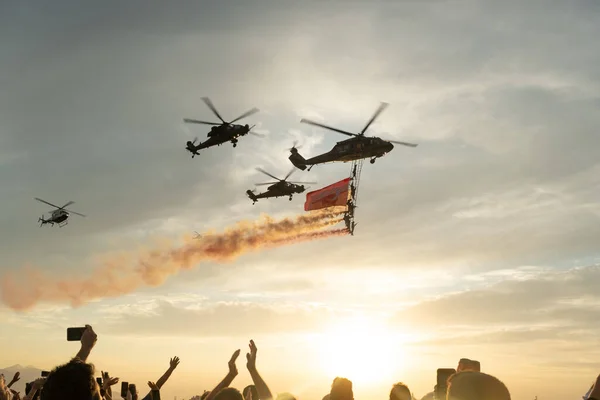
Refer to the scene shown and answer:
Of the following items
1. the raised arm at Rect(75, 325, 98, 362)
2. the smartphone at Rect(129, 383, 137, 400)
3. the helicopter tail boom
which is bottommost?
the smartphone at Rect(129, 383, 137, 400)

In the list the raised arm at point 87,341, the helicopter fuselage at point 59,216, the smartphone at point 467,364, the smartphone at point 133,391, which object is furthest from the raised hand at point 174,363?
the helicopter fuselage at point 59,216

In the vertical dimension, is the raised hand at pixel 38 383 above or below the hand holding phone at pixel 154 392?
above

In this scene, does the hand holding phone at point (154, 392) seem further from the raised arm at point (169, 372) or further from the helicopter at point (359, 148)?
the helicopter at point (359, 148)

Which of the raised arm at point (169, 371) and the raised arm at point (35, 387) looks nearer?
the raised arm at point (35, 387)

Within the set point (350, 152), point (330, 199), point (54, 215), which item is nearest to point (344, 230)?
point (330, 199)

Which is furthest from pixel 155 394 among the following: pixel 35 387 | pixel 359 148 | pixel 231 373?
pixel 359 148

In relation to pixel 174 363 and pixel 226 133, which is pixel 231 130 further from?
pixel 174 363

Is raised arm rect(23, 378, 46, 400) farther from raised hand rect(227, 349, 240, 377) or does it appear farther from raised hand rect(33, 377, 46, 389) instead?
raised hand rect(227, 349, 240, 377)

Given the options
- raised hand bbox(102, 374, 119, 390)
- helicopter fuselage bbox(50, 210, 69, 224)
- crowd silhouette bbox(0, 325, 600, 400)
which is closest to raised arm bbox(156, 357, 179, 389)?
crowd silhouette bbox(0, 325, 600, 400)
